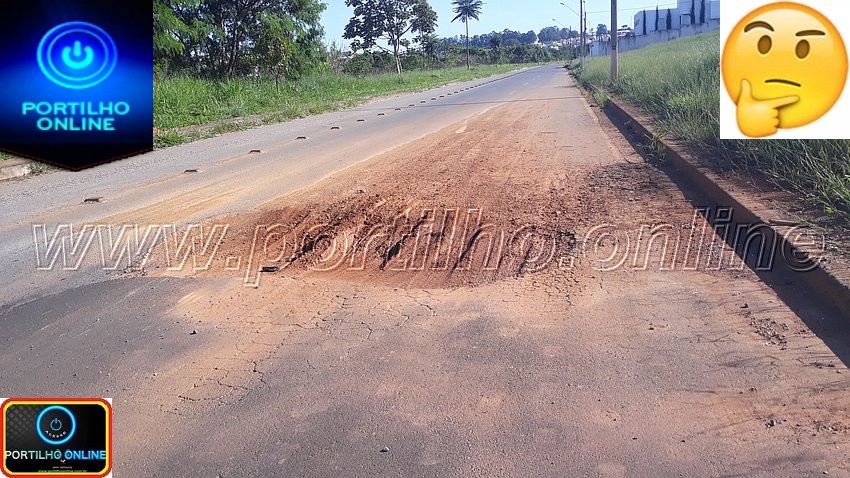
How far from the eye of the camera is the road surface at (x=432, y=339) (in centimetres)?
299

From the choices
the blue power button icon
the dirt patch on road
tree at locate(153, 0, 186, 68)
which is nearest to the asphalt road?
the dirt patch on road

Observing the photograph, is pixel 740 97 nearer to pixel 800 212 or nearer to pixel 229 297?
pixel 800 212

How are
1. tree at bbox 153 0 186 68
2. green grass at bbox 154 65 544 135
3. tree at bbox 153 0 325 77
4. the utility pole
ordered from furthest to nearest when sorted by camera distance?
tree at bbox 153 0 325 77 → the utility pole → tree at bbox 153 0 186 68 → green grass at bbox 154 65 544 135

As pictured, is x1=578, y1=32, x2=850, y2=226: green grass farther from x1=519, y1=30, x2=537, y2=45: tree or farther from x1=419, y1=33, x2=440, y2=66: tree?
x1=519, y1=30, x2=537, y2=45: tree

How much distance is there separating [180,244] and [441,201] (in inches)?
98.8

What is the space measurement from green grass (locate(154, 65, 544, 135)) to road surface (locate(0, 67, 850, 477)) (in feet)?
30.6

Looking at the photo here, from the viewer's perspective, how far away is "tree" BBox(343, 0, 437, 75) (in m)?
53.1

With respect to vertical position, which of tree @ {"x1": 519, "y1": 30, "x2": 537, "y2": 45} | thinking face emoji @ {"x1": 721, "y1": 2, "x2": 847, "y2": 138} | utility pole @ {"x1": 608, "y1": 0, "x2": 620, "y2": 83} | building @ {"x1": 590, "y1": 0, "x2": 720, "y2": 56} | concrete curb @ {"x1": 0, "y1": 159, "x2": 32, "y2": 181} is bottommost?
concrete curb @ {"x1": 0, "y1": 159, "x2": 32, "y2": 181}

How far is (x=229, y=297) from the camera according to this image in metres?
4.92

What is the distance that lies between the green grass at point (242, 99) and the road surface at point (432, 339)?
9.32m
